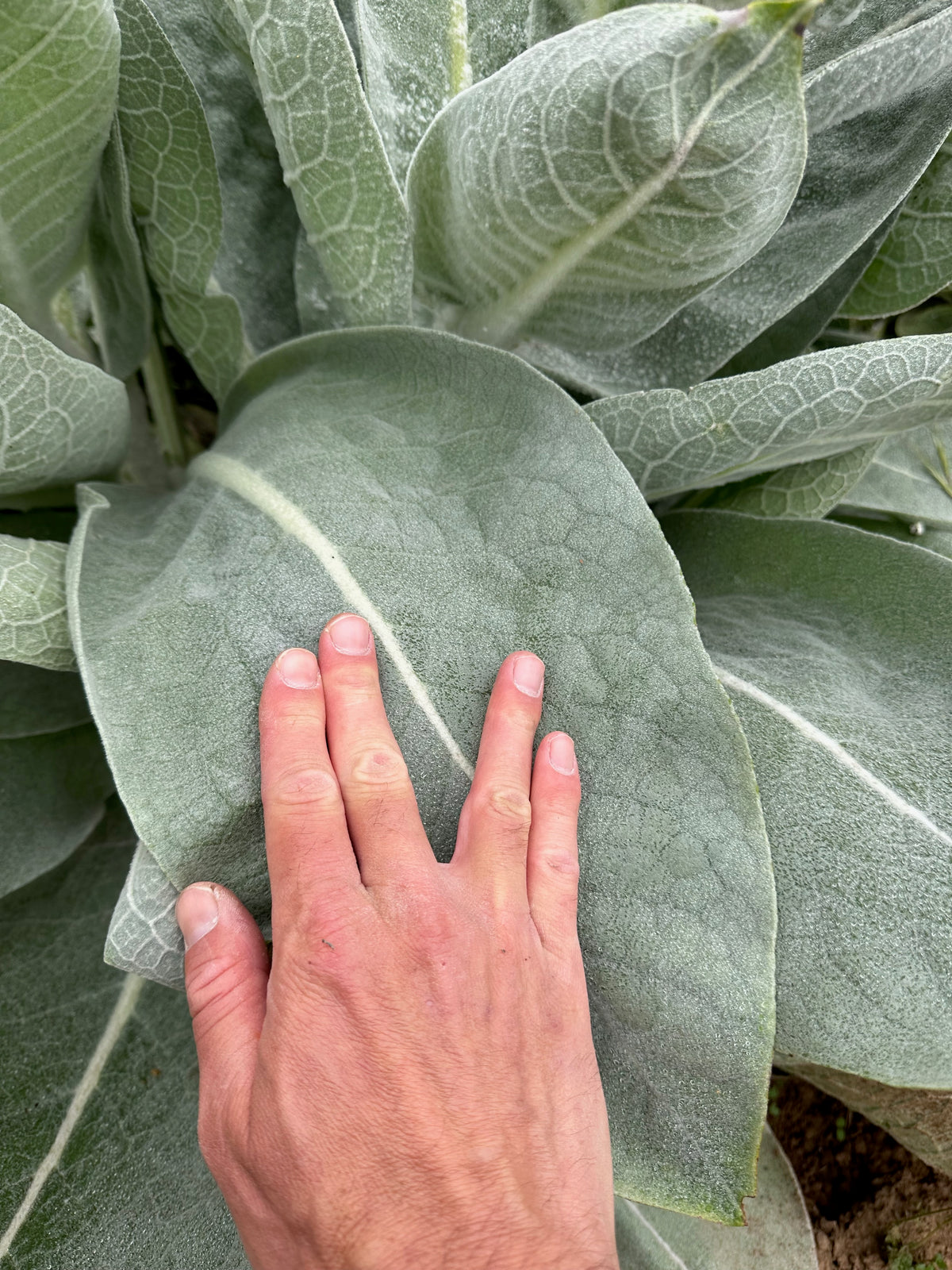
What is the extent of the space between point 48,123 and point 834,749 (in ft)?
2.78

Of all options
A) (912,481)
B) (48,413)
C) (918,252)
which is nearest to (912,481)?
(912,481)

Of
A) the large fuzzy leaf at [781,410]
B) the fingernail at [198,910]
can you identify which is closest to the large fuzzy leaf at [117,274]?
the large fuzzy leaf at [781,410]

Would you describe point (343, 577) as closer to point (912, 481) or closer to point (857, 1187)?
point (912, 481)

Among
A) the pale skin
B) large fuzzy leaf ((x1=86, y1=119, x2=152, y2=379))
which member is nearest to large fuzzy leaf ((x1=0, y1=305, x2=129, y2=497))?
large fuzzy leaf ((x1=86, y1=119, x2=152, y2=379))

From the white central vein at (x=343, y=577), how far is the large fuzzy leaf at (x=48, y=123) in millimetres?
303

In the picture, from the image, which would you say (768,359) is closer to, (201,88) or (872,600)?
(872,600)

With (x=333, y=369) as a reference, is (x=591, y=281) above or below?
above

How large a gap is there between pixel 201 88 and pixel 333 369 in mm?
400

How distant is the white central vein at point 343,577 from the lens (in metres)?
0.69

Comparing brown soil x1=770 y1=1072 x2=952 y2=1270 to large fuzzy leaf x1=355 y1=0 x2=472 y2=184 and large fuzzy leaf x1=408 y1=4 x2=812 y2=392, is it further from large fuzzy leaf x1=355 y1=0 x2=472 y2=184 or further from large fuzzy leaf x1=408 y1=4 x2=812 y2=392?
large fuzzy leaf x1=355 y1=0 x2=472 y2=184

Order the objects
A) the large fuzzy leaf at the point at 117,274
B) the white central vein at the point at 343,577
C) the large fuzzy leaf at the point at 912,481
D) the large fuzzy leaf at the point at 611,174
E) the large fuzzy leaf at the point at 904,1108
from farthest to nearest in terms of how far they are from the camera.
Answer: the large fuzzy leaf at the point at 912,481 → the large fuzzy leaf at the point at 904,1108 → the large fuzzy leaf at the point at 117,274 → the white central vein at the point at 343,577 → the large fuzzy leaf at the point at 611,174

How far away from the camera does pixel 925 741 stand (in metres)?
0.79

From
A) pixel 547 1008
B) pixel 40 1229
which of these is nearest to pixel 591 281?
pixel 547 1008

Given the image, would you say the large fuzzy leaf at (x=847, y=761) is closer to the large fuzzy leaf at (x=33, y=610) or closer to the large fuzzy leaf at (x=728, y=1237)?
the large fuzzy leaf at (x=728, y=1237)
